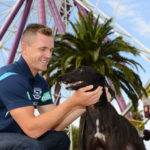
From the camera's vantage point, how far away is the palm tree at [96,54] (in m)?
15.8

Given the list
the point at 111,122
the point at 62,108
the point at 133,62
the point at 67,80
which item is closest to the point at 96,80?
the point at 67,80

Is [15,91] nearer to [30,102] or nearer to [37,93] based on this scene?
[30,102]

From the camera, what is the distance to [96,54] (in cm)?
1499

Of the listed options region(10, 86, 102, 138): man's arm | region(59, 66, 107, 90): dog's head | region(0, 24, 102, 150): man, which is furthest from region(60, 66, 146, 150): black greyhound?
region(10, 86, 102, 138): man's arm

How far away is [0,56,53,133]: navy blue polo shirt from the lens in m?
2.83

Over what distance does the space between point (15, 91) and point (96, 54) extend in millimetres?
12353

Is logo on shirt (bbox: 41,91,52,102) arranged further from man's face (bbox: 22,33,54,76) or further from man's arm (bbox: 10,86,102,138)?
man's arm (bbox: 10,86,102,138)

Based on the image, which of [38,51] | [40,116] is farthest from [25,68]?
[40,116]

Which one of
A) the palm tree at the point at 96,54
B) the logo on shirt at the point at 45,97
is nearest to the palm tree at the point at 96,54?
the palm tree at the point at 96,54

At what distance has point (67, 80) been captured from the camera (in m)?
3.58

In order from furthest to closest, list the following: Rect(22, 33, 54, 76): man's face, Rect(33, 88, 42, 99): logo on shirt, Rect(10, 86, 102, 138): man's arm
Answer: Rect(33, 88, 42, 99): logo on shirt, Rect(22, 33, 54, 76): man's face, Rect(10, 86, 102, 138): man's arm

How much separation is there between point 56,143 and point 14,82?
3.10 feet

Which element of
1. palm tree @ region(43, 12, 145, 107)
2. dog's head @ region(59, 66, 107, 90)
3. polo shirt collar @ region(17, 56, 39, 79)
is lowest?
palm tree @ region(43, 12, 145, 107)

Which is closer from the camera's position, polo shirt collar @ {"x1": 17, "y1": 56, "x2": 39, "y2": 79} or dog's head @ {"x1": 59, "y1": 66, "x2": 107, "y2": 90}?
polo shirt collar @ {"x1": 17, "y1": 56, "x2": 39, "y2": 79}
